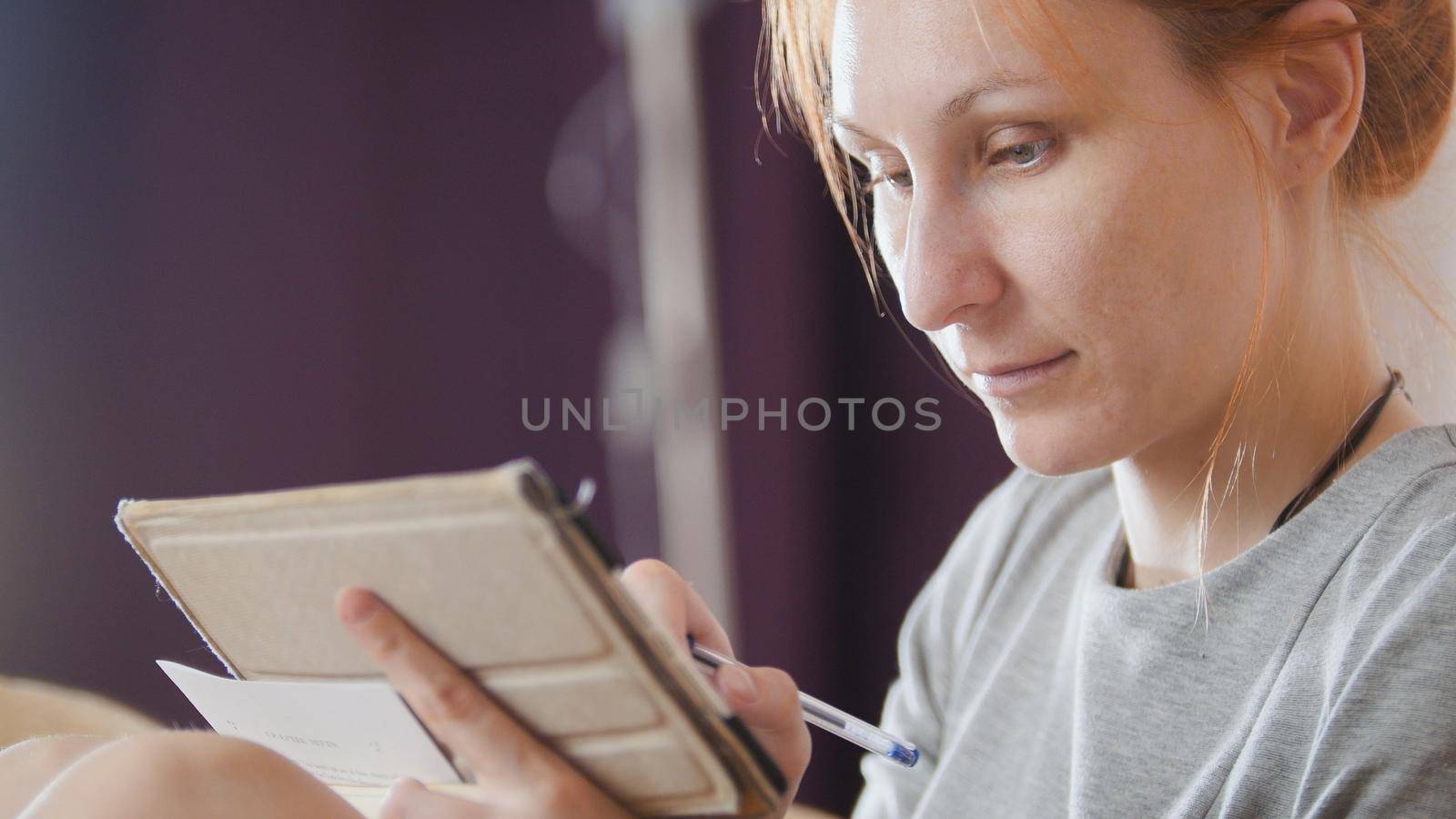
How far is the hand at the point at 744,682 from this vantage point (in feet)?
1.87

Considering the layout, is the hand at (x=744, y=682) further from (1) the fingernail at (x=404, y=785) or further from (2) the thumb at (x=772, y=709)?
(1) the fingernail at (x=404, y=785)

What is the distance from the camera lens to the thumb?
570mm

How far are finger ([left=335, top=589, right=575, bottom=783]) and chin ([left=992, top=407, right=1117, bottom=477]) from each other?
338 mm

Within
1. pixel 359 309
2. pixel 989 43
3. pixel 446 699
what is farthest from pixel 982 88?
pixel 359 309

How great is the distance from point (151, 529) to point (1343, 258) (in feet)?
2.20

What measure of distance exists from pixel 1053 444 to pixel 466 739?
1.22ft

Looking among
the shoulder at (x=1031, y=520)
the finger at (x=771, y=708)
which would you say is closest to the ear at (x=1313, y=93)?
the shoulder at (x=1031, y=520)

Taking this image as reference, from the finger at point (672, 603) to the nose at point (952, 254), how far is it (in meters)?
0.21

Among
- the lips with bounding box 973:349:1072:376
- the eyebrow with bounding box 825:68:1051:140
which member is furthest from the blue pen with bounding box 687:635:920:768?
the eyebrow with bounding box 825:68:1051:140

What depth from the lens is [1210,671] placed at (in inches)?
26.9

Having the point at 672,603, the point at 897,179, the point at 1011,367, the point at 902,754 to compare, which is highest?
the point at 897,179

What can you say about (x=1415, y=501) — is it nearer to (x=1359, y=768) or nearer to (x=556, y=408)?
(x=1359, y=768)

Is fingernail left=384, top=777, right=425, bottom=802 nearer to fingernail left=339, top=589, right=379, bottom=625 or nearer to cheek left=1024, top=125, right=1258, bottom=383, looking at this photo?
fingernail left=339, top=589, right=379, bottom=625

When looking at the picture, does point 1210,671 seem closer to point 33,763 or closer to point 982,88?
point 982,88
